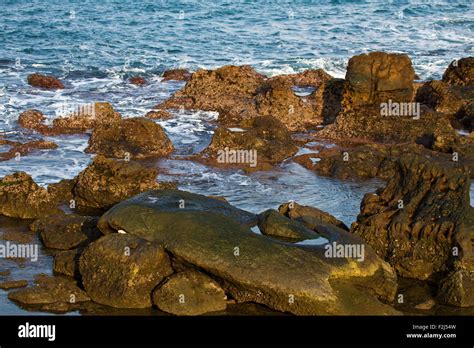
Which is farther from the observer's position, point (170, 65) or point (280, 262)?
point (170, 65)

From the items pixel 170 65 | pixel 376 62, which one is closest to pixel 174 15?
pixel 170 65

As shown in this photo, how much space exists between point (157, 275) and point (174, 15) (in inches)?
1313

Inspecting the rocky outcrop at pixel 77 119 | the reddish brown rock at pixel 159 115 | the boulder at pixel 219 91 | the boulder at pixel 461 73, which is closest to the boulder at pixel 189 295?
the rocky outcrop at pixel 77 119

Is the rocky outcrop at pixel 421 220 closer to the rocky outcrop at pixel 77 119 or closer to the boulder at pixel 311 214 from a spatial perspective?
the boulder at pixel 311 214

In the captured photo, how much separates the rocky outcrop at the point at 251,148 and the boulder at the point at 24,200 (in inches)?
182

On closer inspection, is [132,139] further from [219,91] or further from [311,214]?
[311,214]

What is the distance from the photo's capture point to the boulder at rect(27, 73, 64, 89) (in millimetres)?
26188

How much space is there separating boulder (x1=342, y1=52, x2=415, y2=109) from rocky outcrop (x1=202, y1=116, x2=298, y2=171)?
2676 mm

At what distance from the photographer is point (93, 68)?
29781 mm

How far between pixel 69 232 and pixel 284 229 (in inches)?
140

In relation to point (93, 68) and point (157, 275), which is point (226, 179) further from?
point (93, 68)

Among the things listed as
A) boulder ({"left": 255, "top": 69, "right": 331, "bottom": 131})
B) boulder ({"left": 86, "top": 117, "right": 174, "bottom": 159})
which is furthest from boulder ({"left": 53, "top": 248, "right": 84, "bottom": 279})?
boulder ({"left": 255, "top": 69, "right": 331, "bottom": 131})

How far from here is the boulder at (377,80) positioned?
2125 cm
